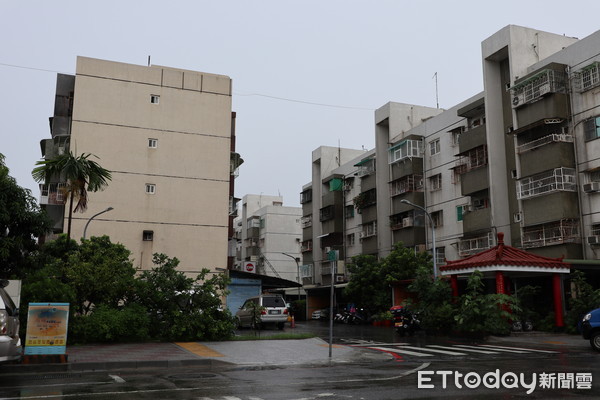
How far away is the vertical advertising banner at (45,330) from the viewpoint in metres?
13.6

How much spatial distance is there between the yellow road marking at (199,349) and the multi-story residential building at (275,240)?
57614 mm

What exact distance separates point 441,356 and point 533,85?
2146cm

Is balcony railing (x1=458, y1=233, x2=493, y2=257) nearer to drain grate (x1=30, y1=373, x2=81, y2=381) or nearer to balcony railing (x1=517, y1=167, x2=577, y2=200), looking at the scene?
balcony railing (x1=517, y1=167, x2=577, y2=200)

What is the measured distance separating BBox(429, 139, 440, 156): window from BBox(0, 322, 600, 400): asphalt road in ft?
94.7

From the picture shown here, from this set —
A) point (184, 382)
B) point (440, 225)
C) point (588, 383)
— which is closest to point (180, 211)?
point (440, 225)

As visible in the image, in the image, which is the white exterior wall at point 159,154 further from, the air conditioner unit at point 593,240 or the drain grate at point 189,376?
the drain grate at point 189,376

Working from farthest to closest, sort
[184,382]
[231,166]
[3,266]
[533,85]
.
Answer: [231,166], [533,85], [3,266], [184,382]

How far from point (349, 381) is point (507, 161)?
93.4ft

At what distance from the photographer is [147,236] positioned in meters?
39.0

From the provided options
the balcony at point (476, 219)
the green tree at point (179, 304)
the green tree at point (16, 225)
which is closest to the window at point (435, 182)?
the balcony at point (476, 219)

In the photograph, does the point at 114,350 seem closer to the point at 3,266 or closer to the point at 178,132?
the point at 3,266

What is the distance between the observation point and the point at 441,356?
53.1 feet

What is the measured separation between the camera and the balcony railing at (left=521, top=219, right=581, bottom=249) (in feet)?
98.1

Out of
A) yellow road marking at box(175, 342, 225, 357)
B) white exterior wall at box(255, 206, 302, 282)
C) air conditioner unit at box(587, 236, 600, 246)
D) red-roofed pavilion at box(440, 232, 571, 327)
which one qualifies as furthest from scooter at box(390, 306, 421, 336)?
white exterior wall at box(255, 206, 302, 282)
